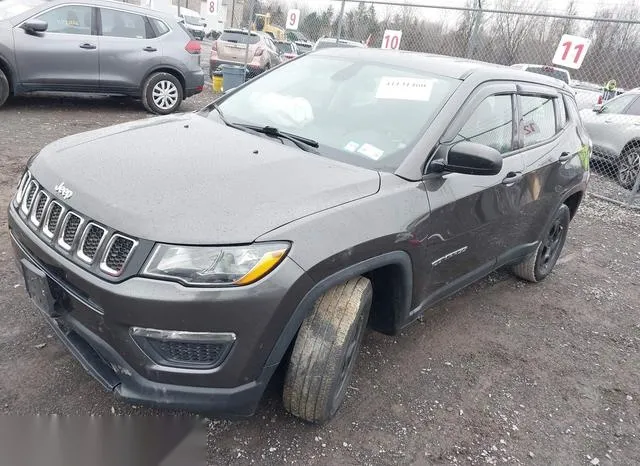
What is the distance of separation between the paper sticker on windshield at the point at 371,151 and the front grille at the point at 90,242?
132cm

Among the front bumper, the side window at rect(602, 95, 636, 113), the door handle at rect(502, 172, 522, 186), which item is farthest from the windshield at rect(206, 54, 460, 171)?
the side window at rect(602, 95, 636, 113)

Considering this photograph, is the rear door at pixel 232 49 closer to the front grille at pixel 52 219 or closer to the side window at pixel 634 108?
the side window at pixel 634 108

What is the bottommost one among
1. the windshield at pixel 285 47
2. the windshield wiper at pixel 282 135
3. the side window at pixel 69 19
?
the windshield at pixel 285 47

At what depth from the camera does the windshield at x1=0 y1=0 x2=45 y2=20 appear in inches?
279

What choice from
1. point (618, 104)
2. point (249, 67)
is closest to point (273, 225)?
point (618, 104)

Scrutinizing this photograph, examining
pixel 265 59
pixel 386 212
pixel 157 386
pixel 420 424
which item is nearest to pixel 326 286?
pixel 386 212

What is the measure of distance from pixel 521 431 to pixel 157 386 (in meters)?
1.86

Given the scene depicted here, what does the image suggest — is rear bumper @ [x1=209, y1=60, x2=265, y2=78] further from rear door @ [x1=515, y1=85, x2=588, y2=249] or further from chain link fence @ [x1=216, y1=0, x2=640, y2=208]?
rear door @ [x1=515, y1=85, x2=588, y2=249]

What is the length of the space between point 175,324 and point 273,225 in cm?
50

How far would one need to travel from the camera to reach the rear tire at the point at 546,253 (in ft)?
13.6

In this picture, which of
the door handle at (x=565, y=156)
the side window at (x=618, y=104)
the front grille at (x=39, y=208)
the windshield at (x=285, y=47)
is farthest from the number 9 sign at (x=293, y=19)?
the front grille at (x=39, y=208)

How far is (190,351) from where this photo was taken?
190 cm

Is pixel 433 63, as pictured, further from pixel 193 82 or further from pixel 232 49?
pixel 232 49

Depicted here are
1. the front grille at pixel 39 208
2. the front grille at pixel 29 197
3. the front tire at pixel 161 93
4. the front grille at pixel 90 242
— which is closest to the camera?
the front grille at pixel 90 242
